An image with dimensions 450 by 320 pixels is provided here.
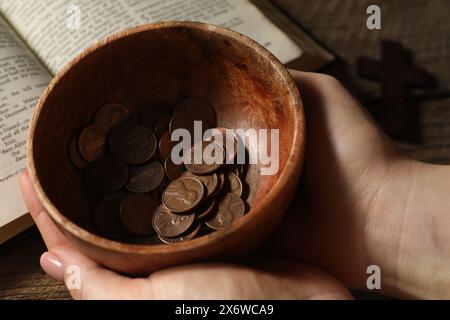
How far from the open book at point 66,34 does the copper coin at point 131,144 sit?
19 centimetres

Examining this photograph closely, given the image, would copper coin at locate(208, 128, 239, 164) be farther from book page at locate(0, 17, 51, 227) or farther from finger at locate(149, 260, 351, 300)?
book page at locate(0, 17, 51, 227)

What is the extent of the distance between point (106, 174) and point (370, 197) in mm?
418

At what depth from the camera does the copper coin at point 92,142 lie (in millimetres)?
847

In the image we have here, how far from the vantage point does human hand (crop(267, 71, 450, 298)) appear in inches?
30.4

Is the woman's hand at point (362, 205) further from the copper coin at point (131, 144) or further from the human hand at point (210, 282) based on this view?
the copper coin at point (131, 144)

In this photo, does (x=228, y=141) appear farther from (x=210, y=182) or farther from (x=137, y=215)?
(x=137, y=215)

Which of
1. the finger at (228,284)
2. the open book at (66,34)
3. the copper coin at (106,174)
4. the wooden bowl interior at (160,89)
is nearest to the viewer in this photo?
the finger at (228,284)

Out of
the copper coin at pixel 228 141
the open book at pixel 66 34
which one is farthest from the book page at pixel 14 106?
the copper coin at pixel 228 141

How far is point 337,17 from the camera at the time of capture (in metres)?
1.22

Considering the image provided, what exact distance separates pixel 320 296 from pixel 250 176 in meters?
0.25

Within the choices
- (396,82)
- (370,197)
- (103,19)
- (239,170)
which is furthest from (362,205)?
(103,19)

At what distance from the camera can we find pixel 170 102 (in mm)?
914
